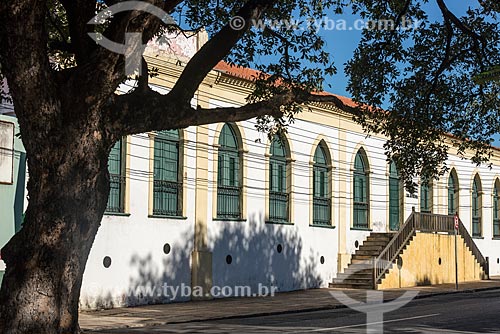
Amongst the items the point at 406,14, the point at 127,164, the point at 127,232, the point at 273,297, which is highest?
the point at 406,14

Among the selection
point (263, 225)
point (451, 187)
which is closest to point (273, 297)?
point (263, 225)

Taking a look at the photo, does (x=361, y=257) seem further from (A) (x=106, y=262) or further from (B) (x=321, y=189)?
(A) (x=106, y=262)

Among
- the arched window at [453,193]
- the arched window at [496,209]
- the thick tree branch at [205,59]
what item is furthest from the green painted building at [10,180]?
the arched window at [496,209]

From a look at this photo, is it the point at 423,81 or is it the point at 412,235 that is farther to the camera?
the point at 412,235

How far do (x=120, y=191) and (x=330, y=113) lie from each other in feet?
33.8

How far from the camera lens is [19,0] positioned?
880 centimetres

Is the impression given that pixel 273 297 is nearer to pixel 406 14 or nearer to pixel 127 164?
pixel 127 164

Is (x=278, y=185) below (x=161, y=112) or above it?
above

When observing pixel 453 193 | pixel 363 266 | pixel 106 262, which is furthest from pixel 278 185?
pixel 453 193

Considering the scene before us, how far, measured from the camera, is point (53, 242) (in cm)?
907

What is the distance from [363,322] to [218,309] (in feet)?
16.8

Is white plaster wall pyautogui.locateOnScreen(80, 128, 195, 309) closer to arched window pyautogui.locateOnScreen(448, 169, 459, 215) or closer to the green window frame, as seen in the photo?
the green window frame

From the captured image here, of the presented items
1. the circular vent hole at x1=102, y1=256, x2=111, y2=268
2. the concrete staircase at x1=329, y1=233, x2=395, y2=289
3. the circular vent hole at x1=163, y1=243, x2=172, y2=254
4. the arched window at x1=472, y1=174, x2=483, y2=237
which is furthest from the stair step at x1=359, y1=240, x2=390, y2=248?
the circular vent hole at x1=102, y1=256, x2=111, y2=268

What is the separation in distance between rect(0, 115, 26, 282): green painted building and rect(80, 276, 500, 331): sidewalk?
8.44ft
